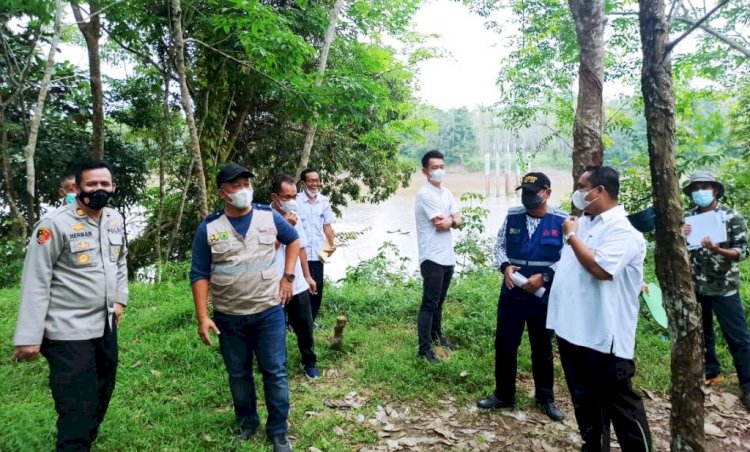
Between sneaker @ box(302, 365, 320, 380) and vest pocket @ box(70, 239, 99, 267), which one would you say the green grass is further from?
vest pocket @ box(70, 239, 99, 267)

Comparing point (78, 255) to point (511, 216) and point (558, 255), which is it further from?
point (558, 255)

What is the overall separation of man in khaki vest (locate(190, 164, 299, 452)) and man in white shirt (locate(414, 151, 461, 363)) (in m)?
1.51

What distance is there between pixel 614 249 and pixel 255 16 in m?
5.03

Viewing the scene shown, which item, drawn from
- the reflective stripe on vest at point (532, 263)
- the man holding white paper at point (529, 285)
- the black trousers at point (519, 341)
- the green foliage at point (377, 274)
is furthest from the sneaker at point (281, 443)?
Result: the green foliage at point (377, 274)

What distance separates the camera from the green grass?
3057mm

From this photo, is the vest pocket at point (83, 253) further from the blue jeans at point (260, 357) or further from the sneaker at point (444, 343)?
the sneaker at point (444, 343)

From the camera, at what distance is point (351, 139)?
11266 mm

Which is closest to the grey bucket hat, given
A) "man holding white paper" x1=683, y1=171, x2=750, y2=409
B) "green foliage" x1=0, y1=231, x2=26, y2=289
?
"man holding white paper" x1=683, y1=171, x2=750, y2=409

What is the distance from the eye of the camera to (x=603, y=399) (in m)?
2.55

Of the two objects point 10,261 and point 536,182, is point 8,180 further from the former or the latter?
point 536,182

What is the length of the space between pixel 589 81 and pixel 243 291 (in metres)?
2.98

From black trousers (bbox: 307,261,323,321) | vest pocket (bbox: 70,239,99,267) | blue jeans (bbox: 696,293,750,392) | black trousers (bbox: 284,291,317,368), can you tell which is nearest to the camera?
vest pocket (bbox: 70,239,99,267)

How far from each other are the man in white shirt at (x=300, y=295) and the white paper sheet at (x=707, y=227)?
307 cm

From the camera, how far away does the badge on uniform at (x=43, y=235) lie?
238 cm
